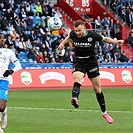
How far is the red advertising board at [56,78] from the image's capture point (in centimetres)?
2666

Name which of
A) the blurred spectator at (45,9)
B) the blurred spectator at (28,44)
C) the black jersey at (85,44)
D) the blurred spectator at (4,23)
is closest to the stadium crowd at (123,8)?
the blurred spectator at (45,9)

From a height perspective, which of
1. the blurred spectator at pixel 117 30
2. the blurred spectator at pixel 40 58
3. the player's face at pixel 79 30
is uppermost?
the player's face at pixel 79 30

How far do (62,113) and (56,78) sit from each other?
35.8 feet

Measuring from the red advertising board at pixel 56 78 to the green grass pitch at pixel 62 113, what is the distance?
4.48ft

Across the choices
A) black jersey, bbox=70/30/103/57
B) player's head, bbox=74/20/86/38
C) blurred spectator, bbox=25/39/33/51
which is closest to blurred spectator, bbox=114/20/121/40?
blurred spectator, bbox=25/39/33/51

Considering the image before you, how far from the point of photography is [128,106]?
19.0m

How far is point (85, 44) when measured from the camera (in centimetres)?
1355

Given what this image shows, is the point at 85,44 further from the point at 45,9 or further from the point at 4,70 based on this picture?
the point at 45,9

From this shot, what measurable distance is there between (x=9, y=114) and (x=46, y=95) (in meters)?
7.68

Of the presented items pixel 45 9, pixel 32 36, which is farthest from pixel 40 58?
pixel 45 9

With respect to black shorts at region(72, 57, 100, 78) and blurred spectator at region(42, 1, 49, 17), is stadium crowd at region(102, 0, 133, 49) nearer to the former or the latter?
blurred spectator at region(42, 1, 49, 17)

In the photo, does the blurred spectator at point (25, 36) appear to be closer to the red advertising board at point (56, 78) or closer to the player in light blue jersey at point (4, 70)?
the red advertising board at point (56, 78)

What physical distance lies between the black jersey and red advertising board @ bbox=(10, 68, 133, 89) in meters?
12.8

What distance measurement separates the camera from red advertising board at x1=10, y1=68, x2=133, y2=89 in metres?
26.7
